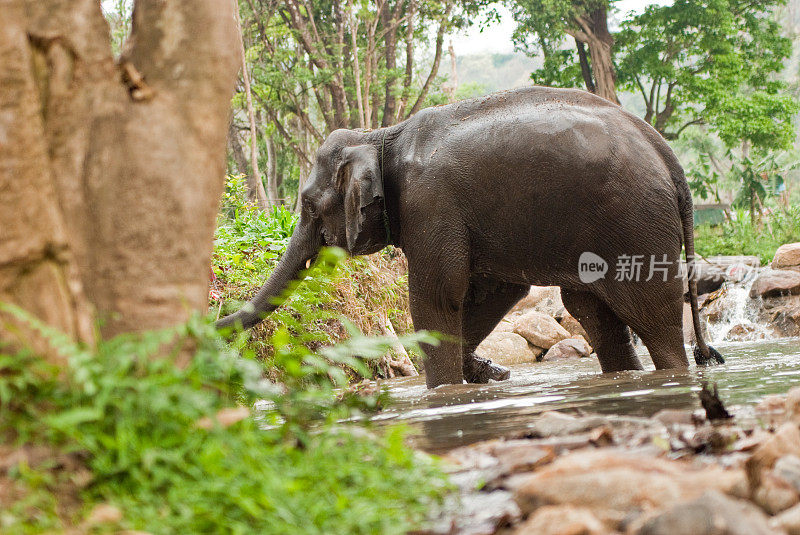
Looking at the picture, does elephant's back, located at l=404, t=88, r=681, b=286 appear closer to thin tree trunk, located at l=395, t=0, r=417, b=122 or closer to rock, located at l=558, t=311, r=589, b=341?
rock, located at l=558, t=311, r=589, b=341

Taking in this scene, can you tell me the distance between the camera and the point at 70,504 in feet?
6.35

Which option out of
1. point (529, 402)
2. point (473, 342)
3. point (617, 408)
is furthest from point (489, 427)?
point (473, 342)

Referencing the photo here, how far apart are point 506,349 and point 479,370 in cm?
402

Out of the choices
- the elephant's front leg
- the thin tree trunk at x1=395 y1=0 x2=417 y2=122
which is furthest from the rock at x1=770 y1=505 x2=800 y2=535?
the thin tree trunk at x1=395 y1=0 x2=417 y2=122

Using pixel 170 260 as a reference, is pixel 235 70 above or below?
above

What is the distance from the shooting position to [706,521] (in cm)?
157

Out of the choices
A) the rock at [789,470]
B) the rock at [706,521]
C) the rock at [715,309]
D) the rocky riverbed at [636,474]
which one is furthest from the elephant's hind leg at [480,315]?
the rock at [715,309]

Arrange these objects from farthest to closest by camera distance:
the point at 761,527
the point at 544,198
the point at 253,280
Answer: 1. the point at 253,280
2. the point at 544,198
3. the point at 761,527

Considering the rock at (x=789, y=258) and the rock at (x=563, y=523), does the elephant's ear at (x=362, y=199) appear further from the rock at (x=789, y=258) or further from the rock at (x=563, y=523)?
the rock at (x=789, y=258)

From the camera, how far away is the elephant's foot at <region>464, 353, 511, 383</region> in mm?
6965

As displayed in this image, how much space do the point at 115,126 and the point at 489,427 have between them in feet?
6.51

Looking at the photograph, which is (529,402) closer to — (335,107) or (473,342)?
(473,342)

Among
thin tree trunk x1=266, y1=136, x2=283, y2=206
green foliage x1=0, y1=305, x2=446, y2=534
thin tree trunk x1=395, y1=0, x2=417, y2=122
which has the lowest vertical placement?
green foliage x1=0, y1=305, x2=446, y2=534

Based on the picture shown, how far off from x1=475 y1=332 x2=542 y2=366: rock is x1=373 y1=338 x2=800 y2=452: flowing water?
431 cm
